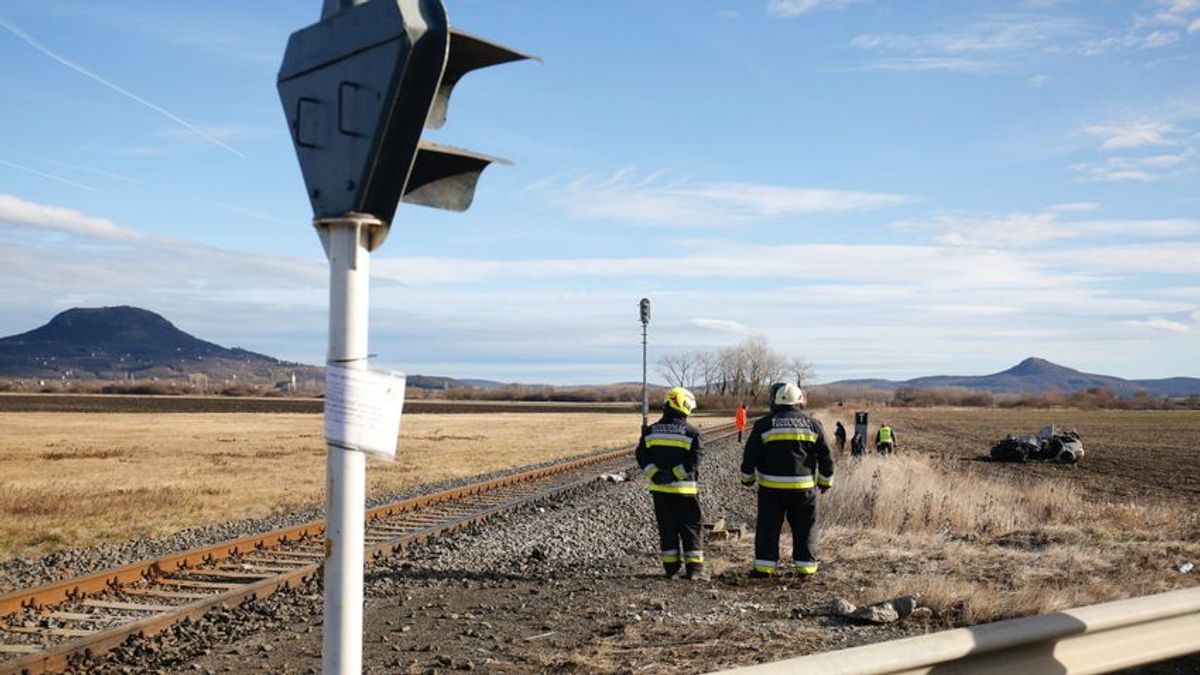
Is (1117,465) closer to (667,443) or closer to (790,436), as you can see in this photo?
(790,436)

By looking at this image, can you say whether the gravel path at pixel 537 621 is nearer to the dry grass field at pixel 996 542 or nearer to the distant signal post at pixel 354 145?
the dry grass field at pixel 996 542

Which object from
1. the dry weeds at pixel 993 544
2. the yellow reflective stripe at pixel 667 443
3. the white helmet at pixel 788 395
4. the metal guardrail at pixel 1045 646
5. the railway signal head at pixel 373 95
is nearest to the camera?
the railway signal head at pixel 373 95

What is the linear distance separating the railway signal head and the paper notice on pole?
0.46 meters

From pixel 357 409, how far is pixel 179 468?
22638mm

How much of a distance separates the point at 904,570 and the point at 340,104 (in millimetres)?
8982

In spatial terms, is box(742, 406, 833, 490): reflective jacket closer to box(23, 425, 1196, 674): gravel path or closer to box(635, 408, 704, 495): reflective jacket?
box(635, 408, 704, 495): reflective jacket

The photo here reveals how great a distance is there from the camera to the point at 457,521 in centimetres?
1409

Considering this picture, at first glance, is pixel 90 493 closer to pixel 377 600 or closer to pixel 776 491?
pixel 377 600

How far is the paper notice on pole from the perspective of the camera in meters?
3.12

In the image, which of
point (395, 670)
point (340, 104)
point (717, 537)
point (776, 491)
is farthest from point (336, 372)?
point (717, 537)

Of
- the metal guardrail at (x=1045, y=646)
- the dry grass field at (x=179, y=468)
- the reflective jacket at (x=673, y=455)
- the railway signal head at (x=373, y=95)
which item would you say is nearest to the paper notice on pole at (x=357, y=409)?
the railway signal head at (x=373, y=95)

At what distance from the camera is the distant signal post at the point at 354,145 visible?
9.83 feet

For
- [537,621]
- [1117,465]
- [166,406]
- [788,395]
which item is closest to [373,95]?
[537,621]

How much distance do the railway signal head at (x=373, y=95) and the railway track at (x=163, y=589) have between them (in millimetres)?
4855
